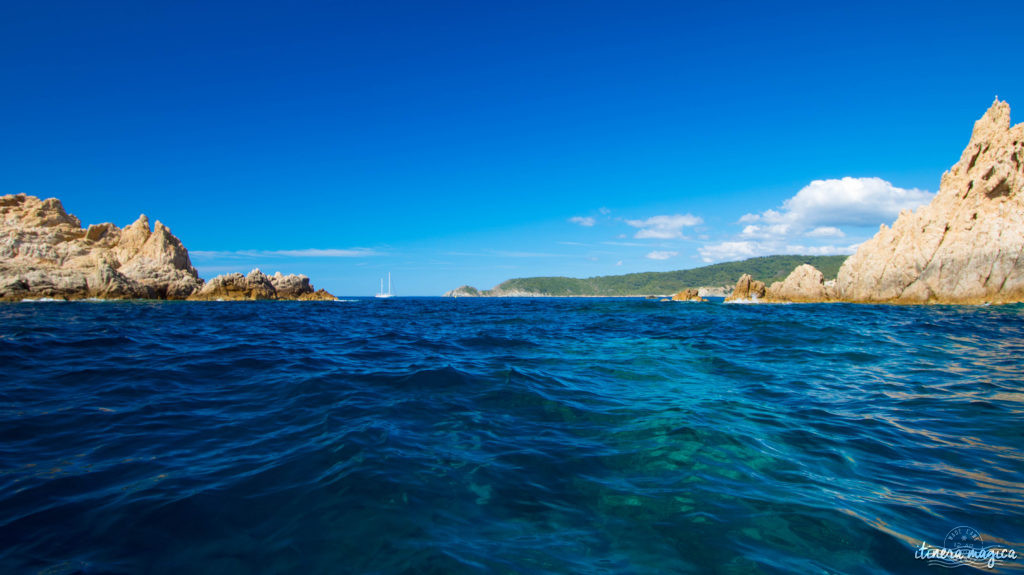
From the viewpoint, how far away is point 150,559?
3127 mm

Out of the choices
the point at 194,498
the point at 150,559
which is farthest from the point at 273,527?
the point at 194,498

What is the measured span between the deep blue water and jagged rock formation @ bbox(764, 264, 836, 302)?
6393 cm

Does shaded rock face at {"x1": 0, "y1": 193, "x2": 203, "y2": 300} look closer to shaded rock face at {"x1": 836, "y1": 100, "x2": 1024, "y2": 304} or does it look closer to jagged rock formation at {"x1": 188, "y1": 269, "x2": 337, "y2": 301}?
jagged rock formation at {"x1": 188, "y1": 269, "x2": 337, "y2": 301}

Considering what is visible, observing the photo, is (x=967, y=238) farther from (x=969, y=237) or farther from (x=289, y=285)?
(x=289, y=285)

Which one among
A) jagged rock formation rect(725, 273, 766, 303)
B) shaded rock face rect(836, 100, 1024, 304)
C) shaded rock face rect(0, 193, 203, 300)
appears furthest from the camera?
jagged rock formation rect(725, 273, 766, 303)

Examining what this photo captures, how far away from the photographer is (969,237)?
153 ft

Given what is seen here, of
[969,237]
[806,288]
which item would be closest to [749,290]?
[806,288]

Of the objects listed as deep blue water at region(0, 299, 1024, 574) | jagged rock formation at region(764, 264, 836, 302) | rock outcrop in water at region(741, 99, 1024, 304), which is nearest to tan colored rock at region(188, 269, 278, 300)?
deep blue water at region(0, 299, 1024, 574)

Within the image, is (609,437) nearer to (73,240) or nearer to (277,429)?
(277,429)

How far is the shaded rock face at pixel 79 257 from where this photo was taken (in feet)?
166

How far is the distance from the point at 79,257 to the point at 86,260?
1.09m

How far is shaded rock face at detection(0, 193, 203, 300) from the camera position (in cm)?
5056

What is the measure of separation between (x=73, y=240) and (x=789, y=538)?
3503 inches

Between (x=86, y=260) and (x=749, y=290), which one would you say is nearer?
(x=86, y=260)
